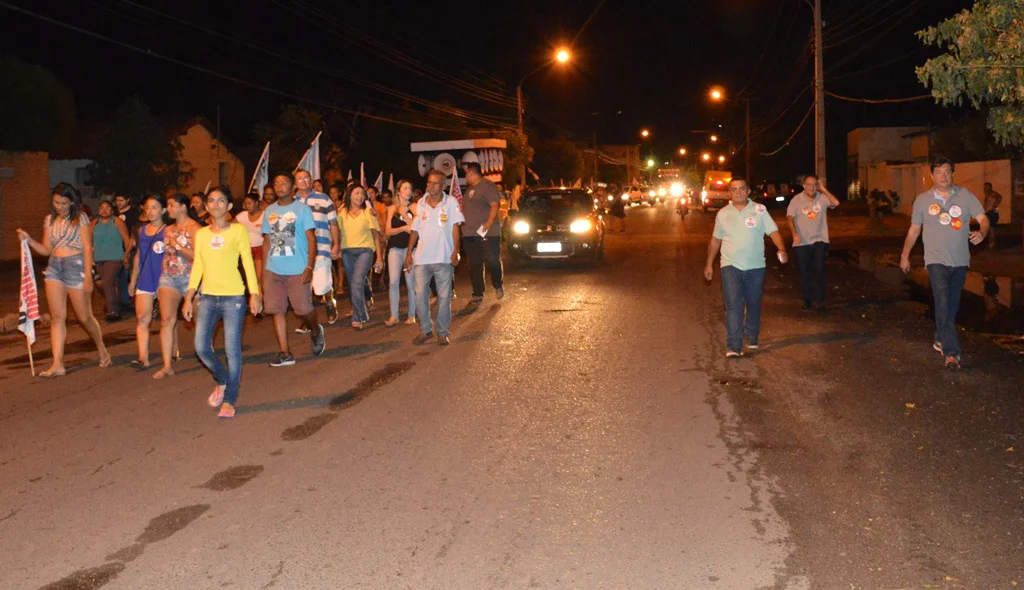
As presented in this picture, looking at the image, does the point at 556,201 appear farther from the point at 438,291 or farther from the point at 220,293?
the point at 220,293

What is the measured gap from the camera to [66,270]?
413 inches

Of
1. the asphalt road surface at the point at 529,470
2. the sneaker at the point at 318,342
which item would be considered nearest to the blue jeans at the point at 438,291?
the asphalt road surface at the point at 529,470

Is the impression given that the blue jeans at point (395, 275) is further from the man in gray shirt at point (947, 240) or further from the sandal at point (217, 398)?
the man in gray shirt at point (947, 240)

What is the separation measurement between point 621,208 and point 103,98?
111 feet

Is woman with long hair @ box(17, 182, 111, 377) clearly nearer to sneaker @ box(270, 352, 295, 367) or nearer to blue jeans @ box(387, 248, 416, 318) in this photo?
sneaker @ box(270, 352, 295, 367)

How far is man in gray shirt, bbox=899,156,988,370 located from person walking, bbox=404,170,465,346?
188 inches

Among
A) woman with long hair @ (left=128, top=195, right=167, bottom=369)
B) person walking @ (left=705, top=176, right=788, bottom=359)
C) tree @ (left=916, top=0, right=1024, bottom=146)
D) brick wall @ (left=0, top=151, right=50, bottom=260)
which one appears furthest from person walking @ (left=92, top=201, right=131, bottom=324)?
brick wall @ (left=0, top=151, right=50, bottom=260)

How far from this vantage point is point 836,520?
5641mm

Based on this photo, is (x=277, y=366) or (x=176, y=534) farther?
(x=277, y=366)

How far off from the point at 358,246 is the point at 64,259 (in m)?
3.87

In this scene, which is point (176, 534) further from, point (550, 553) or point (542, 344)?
point (542, 344)

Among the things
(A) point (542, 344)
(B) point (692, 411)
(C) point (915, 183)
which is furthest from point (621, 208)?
(B) point (692, 411)

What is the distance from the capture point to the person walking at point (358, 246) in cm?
1340

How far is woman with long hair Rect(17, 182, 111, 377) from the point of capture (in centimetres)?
1040
